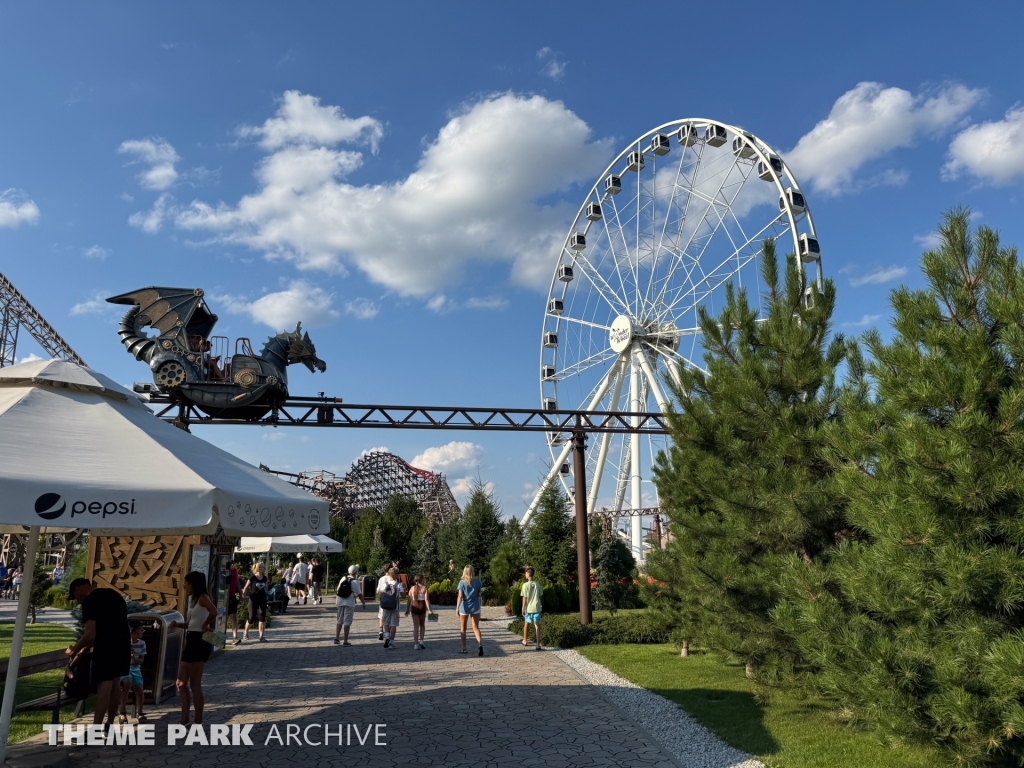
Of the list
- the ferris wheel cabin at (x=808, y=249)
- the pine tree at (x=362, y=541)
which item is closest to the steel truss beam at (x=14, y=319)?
the pine tree at (x=362, y=541)

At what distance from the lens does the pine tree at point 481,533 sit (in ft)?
94.5

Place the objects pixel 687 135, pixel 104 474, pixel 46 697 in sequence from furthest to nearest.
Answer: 1. pixel 687 135
2. pixel 46 697
3. pixel 104 474

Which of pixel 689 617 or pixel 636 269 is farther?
pixel 636 269

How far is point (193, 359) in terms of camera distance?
16.5 m

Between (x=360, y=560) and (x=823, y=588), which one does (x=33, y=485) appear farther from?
(x=360, y=560)

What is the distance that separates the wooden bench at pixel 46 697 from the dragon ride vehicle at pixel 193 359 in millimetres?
8915

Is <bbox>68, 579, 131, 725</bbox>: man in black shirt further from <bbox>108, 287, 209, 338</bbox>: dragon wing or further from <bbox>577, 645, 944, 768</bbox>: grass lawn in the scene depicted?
<bbox>108, 287, 209, 338</bbox>: dragon wing

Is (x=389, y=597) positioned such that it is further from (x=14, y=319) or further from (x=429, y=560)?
(x=14, y=319)

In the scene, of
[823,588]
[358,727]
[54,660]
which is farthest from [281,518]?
[823,588]

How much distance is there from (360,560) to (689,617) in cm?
3445

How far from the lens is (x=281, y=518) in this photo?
19.9 feet

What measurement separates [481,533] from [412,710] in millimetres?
20549

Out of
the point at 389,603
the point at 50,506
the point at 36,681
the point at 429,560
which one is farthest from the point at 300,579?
the point at 50,506

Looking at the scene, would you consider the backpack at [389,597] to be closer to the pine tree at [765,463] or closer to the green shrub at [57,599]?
the pine tree at [765,463]
